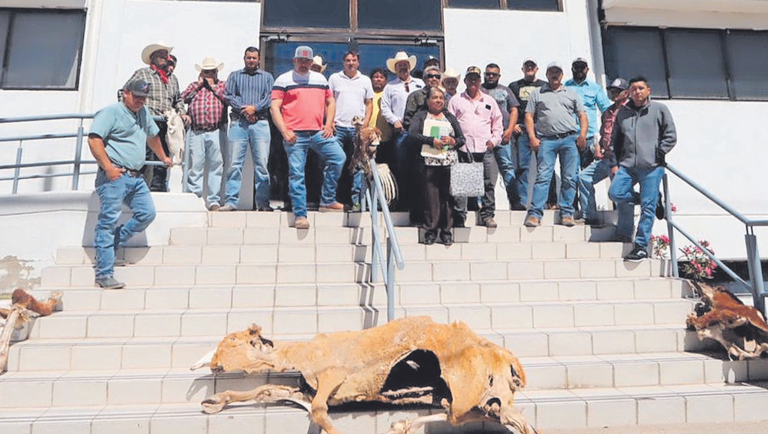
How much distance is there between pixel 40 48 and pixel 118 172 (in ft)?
15.0

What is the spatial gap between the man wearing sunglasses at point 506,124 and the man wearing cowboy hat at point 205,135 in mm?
3373

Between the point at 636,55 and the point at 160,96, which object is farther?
the point at 636,55

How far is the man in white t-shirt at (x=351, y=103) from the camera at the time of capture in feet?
19.5

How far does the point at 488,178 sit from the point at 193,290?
3.50 m

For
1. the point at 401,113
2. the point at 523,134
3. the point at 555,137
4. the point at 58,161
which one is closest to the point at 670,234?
the point at 555,137

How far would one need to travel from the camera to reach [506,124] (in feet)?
20.6

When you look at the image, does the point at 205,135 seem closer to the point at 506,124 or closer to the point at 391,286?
the point at 391,286

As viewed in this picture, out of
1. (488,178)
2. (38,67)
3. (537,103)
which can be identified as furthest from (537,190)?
(38,67)

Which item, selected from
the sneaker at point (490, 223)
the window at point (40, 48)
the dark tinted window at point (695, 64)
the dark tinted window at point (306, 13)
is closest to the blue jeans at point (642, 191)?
the sneaker at point (490, 223)

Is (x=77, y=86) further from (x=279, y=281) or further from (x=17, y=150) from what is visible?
(x=279, y=281)

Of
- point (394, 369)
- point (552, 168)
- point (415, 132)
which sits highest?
point (415, 132)

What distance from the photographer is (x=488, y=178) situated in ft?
18.9

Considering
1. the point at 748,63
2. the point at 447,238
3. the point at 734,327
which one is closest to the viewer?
the point at 734,327

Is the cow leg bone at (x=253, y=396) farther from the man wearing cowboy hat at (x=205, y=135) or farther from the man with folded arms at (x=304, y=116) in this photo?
the man wearing cowboy hat at (x=205, y=135)
